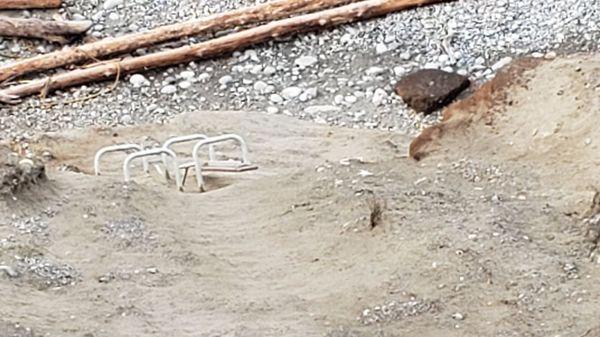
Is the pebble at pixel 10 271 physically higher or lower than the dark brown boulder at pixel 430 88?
higher

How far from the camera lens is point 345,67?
9.73 metres

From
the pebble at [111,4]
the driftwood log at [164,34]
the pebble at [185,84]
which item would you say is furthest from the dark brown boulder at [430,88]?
the pebble at [111,4]

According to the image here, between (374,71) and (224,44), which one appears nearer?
(374,71)

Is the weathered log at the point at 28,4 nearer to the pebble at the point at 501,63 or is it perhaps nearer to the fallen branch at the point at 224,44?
the fallen branch at the point at 224,44

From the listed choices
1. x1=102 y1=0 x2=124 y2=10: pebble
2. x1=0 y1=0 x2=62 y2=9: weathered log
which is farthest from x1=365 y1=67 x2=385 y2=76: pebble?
x1=0 y1=0 x2=62 y2=9: weathered log

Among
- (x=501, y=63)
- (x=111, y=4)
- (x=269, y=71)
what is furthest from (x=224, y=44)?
(x=501, y=63)

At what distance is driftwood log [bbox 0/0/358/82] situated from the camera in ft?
32.1

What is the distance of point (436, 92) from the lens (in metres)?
9.02

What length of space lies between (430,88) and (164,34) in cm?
244

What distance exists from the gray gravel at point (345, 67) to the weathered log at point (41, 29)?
0.11 meters

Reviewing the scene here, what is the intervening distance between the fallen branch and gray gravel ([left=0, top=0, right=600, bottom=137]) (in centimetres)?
8

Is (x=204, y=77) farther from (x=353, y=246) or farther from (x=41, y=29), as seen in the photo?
(x=353, y=246)

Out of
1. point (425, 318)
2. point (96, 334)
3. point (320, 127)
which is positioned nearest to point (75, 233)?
point (96, 334)

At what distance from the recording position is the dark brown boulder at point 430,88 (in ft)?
29.5
